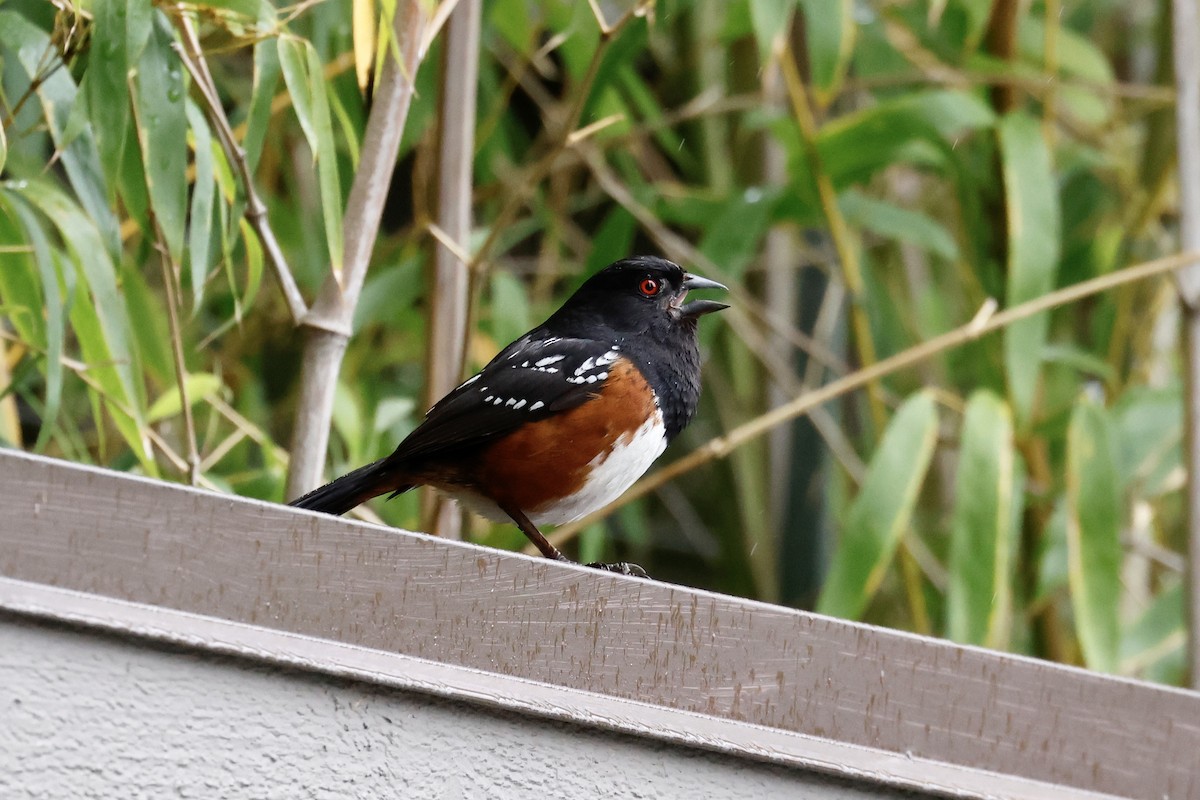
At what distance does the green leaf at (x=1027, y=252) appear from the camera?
2.15 meters

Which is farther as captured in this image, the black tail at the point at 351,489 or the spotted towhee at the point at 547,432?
the spotted towhee at the point at 547,432

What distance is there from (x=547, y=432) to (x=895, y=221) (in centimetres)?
111

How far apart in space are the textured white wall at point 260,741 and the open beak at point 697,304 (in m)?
0.83

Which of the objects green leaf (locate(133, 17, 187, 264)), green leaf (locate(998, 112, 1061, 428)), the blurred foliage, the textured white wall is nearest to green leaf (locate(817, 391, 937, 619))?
the blurred foliage

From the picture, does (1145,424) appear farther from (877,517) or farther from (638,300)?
Result: (638,300)

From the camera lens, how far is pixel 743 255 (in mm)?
2457

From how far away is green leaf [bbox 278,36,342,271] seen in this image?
4.65 ft

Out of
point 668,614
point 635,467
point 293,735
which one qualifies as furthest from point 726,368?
point 293,735

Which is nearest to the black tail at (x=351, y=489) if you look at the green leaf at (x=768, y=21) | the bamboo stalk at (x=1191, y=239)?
the green leaf at (x=768, y=21)

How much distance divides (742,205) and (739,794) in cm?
152

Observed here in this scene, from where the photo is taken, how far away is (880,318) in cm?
296

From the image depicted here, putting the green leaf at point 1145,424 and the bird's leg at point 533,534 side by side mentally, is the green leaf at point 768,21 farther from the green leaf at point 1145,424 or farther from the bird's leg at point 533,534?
the green leaf at point 1145,424

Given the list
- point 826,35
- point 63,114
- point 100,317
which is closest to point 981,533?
point 826,35

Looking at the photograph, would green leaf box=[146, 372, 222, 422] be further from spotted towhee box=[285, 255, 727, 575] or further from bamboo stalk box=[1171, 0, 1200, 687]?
bamboo stalk box=[1171, 0, 1200, 687]
